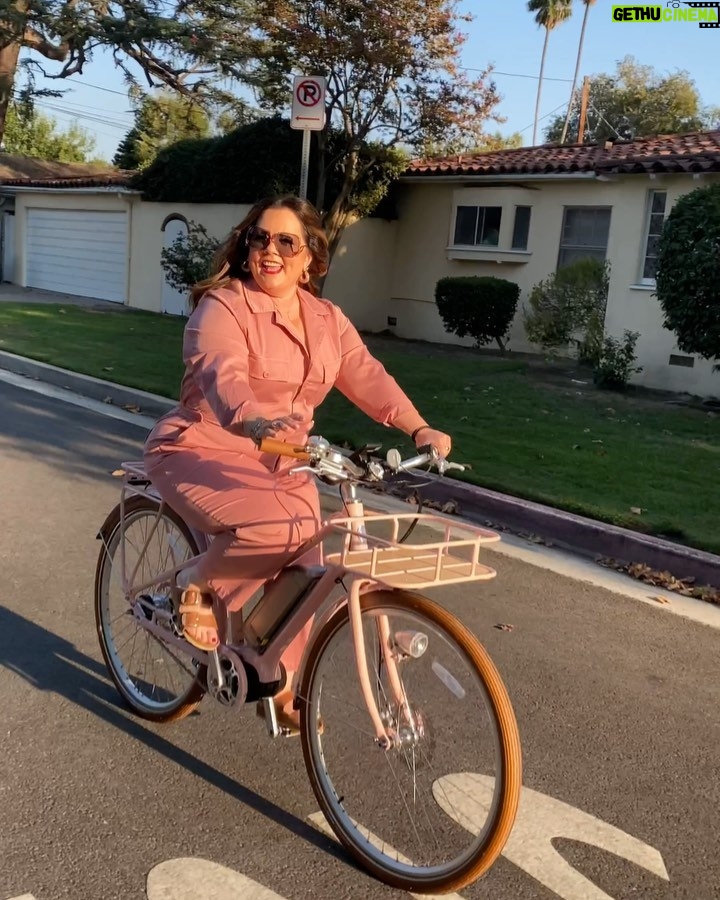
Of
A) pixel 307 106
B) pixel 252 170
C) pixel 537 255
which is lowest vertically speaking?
pixel 537 255

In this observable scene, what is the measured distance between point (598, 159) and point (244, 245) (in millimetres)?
14410

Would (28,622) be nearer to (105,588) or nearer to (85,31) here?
(105,588)

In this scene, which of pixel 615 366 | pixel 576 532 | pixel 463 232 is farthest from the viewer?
pixel 463 232

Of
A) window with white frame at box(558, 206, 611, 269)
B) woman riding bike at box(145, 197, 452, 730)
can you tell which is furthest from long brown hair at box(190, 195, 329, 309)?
window with white frame at box(558, 206, 611, 269)

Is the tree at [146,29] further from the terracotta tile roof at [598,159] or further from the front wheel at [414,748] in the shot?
the front wheel at [414,748]

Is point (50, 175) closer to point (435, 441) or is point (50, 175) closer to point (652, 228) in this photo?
point (652, 228)

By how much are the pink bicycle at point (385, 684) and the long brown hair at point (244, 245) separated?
86 centimetres

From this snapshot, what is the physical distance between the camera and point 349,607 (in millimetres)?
2736

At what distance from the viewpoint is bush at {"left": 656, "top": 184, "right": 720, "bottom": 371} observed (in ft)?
36.8

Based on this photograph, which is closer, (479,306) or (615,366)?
(615,366)

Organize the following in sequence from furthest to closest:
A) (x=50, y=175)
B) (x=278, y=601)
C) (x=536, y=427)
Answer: (x=50, y=175), (x=536, y=427), (x=278, y=601)

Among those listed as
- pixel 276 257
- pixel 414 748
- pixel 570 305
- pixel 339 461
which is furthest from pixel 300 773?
pixel 570 305

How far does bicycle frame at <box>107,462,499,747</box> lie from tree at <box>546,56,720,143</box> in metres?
49.1

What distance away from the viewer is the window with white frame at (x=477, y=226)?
61.7 feet
